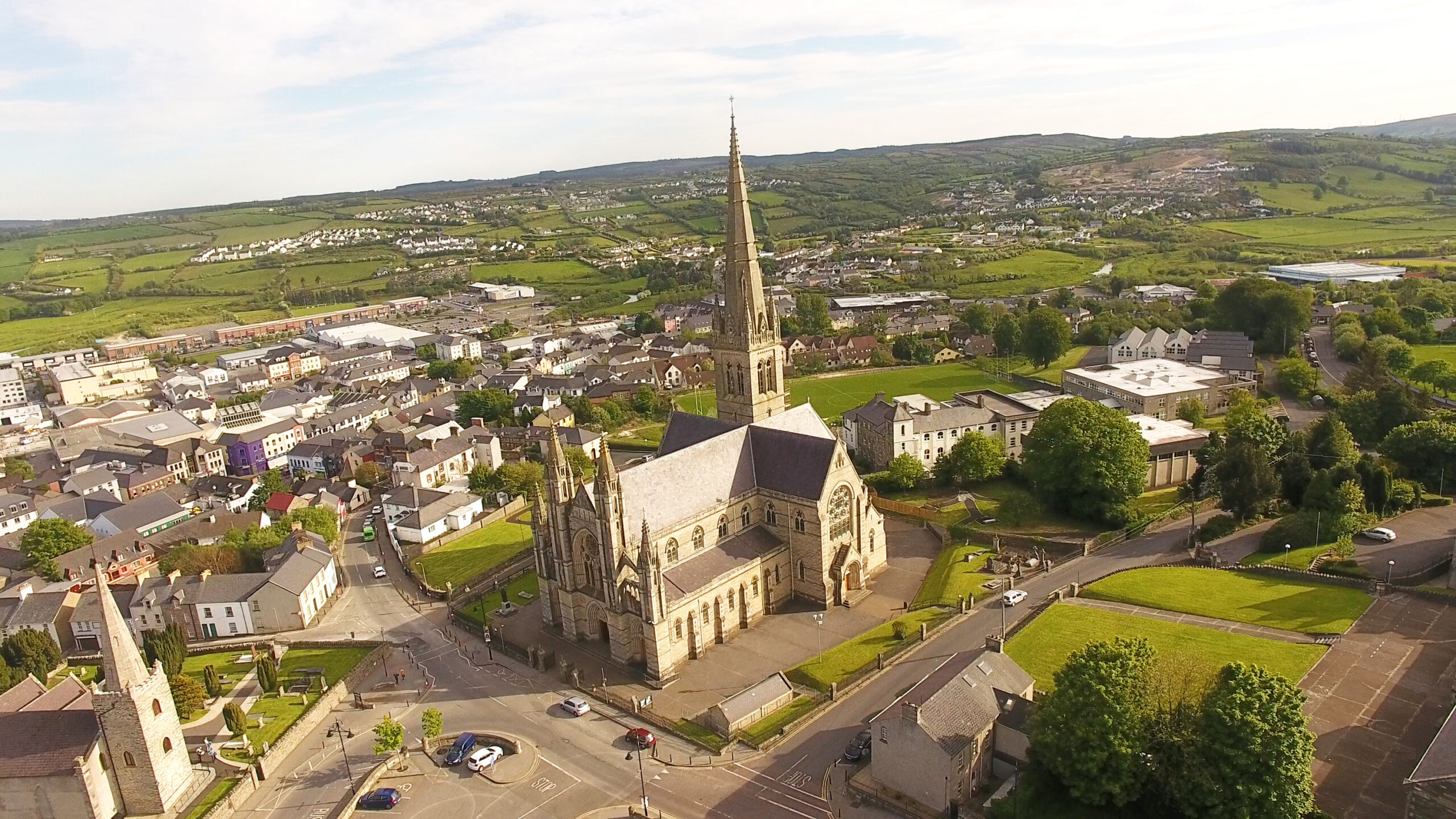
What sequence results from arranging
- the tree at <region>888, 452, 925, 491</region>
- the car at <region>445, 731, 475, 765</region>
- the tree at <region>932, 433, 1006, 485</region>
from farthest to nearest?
the tree at <region>888, 452, 925, 491</region> < the tree at <region>932, 433, 1006, 485</region> < the car at <region>445, 731, 475, 765</region>

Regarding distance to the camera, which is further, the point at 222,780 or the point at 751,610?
the point at 751,610

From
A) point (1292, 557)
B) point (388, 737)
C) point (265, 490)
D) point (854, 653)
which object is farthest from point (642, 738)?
point (265, 490)

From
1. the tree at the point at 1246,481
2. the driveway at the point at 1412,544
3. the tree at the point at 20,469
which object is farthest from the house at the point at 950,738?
the tree at the point at 20,469

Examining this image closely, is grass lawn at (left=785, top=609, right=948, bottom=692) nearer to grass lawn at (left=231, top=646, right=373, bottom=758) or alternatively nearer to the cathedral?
the cathedral

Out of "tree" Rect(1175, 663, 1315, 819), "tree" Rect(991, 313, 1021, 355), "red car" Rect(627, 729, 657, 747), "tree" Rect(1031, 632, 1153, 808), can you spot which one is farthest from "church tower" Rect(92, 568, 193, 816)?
"tree" Rect(991, 313, 1021, 355)

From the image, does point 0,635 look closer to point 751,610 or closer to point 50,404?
point 751,610

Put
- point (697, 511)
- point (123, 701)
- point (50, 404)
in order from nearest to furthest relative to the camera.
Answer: point (123, 701) < point (697, 511) < point (50, 404)

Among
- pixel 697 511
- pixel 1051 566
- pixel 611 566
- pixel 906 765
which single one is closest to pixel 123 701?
pixel 611 566
